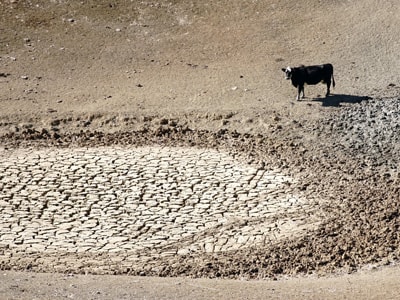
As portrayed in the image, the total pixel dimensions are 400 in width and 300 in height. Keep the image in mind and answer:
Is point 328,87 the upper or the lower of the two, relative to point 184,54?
lower

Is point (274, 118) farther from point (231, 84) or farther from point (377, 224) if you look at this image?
point (377, 224)

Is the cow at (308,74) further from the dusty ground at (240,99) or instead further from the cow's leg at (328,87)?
the dusty ground at (240,99)

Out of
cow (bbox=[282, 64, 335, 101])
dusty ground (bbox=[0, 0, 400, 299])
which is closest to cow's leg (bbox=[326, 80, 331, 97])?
cow (bbox=[282, 64, 335, 101])

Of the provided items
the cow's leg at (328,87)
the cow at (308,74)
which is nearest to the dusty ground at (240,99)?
the cow's leg at (328,87)

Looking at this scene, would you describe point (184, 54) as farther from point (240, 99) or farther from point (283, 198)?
point (283, 198)

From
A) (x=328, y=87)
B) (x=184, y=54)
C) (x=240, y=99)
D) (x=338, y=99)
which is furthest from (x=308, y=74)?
(x=184, y=54)
